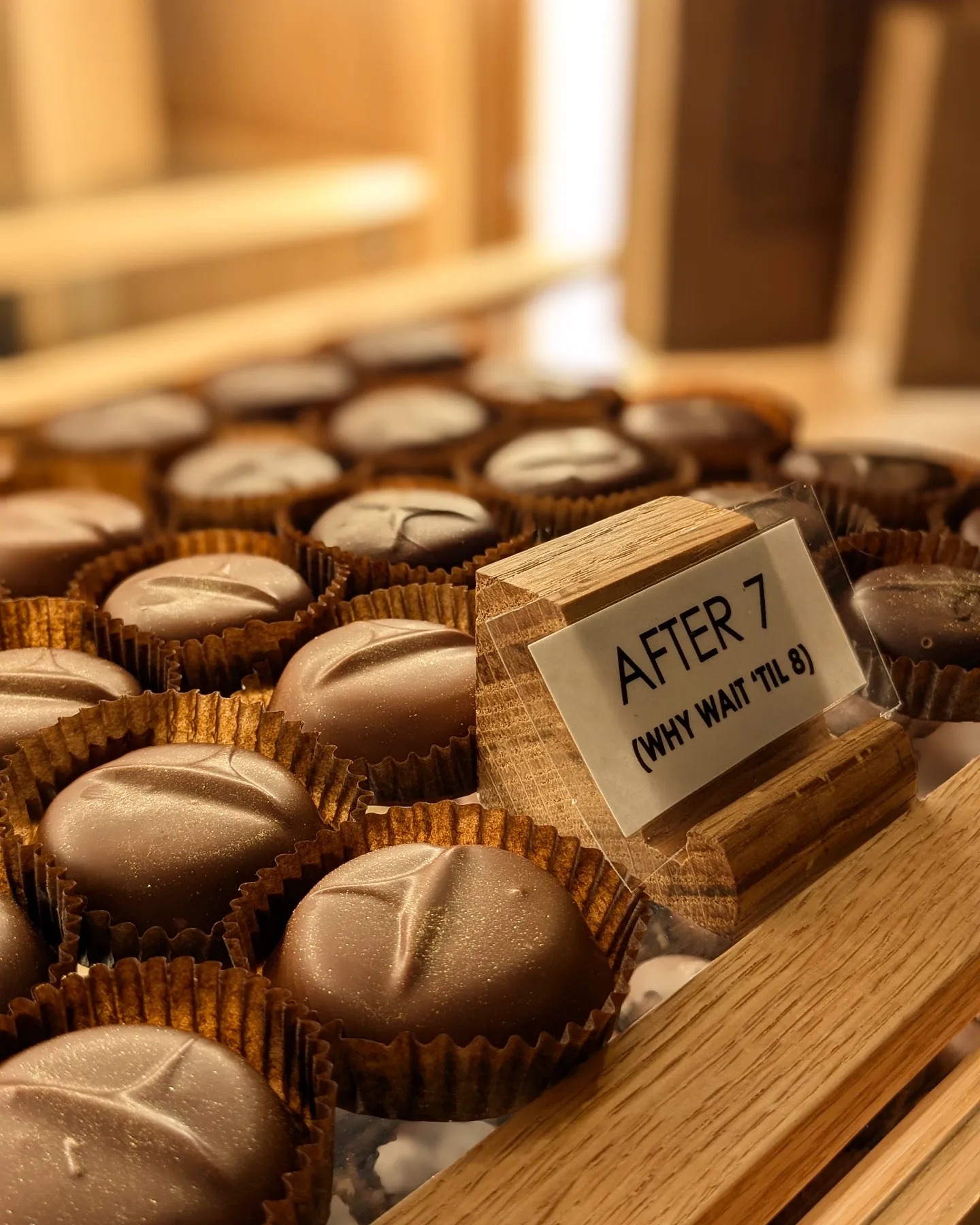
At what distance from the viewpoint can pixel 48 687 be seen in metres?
0.93

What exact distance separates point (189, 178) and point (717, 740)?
2.86m

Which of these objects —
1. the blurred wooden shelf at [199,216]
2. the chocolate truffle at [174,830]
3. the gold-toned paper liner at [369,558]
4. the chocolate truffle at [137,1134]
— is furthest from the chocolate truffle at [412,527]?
the blurred wooden shelf at [199,216]

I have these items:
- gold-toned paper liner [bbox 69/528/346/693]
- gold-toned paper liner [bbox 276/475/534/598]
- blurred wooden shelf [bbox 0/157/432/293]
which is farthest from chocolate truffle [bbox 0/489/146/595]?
blurred wooden shelf [bbox 0/157/432/293]

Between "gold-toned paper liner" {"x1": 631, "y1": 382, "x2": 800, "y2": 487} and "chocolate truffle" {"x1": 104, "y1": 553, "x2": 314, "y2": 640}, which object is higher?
"gold-toned paper liner" {"x1": 631, "y1": 382, "x2": 800, "y2": 487}

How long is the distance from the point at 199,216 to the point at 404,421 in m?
1.35

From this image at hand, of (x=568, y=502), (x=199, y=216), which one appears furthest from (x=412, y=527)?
(x=199, y=216)

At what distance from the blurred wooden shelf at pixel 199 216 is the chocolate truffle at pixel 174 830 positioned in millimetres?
1860

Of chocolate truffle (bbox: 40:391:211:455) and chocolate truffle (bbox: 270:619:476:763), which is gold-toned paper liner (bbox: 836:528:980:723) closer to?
chocolate truffle (bbox: 270:619:476:763)

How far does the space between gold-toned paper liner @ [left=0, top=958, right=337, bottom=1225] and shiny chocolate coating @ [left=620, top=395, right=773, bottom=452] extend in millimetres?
941

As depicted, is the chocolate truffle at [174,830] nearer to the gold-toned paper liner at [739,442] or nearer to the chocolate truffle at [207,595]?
the chocolate truffle at [207,595]

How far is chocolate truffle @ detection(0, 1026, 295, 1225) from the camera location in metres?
0.56

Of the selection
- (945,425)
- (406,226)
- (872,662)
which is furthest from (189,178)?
(872,662)

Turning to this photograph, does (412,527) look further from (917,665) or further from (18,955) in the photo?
(18,955)

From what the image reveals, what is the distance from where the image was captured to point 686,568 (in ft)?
2.60
